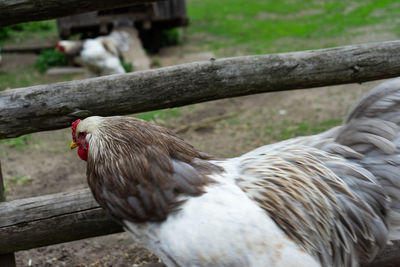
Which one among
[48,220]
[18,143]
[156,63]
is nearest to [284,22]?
[156,63]

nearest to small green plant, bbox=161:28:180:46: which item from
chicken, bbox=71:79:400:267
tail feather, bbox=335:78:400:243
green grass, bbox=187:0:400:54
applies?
green grass, bbox=187:0:400:54

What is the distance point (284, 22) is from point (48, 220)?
10126mm

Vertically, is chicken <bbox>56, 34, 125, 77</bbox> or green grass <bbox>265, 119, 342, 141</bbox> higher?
chicken <bbox>56, 34, 125, 77</bbox>

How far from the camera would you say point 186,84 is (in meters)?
2.79

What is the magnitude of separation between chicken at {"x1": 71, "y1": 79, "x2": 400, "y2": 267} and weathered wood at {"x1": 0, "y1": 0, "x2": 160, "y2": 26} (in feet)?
2.52

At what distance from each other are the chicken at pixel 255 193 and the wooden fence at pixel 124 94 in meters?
0.32

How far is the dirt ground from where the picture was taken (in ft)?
12.1

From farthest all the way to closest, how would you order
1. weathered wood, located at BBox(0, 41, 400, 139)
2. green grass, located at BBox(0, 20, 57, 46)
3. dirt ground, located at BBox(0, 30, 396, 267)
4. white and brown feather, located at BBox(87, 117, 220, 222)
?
green grass, located at BBox(0, 20, 57, 46) → dirt ground, located at BBox(0, 30, 396, 267) → weathered wood, located at BBox(0, 41, 400, 139) → white and brown feather, located at BBox(87, 117, 220, 222)

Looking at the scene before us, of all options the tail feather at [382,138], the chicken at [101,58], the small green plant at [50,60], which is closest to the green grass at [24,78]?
the small green plant at [50,60]

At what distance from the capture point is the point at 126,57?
30.3 feet

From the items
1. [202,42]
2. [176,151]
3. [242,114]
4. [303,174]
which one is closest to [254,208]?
[303,174]

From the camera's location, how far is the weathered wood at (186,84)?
268 cm

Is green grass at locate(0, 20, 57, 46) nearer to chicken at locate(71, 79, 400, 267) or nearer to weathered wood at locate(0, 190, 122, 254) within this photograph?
weathered wood at locate(0, 190, 122, 254)

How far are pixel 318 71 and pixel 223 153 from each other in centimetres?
252
